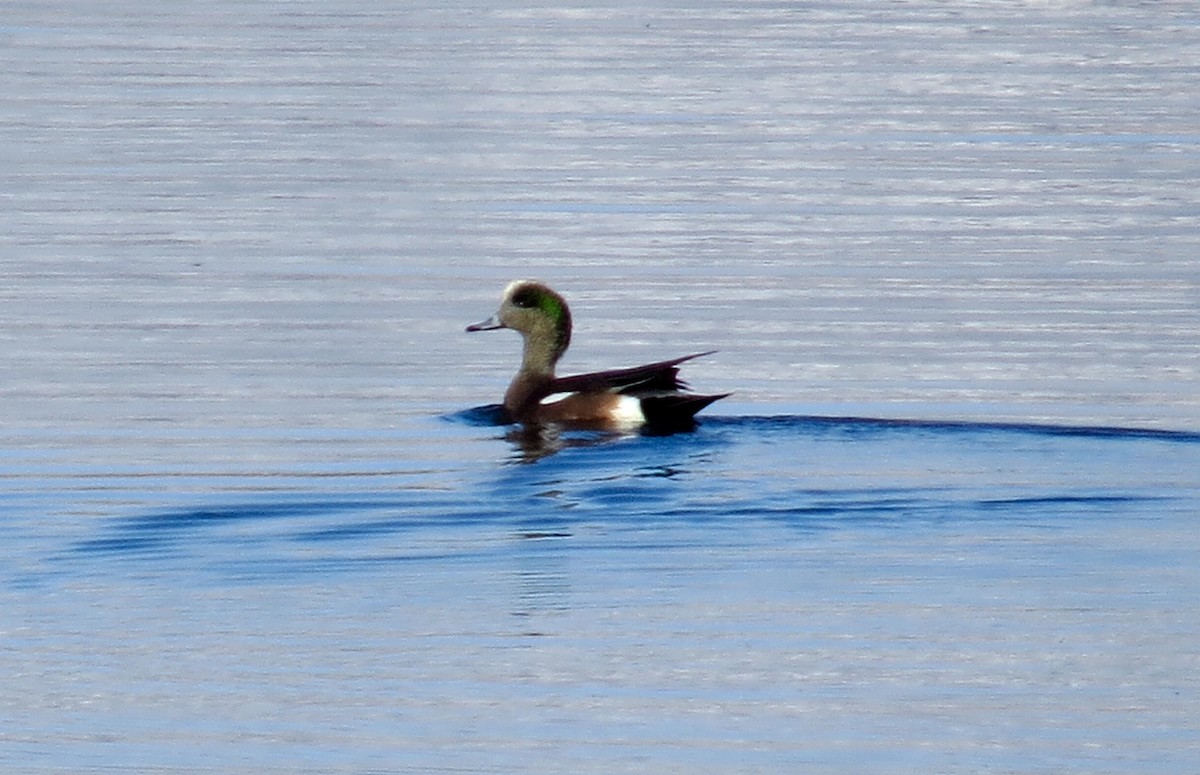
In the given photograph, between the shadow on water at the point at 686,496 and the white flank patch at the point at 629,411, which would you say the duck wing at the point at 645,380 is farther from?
the shadow on water at the point at 686,496

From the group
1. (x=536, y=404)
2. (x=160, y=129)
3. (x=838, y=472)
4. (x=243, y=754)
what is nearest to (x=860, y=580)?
(x=838, y=472)

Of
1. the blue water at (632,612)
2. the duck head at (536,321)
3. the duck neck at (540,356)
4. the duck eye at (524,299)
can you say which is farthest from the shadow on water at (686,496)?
the duck eye at (524,299)

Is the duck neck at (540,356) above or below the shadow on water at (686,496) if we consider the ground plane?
above

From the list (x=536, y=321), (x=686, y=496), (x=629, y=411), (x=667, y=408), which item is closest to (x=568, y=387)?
(x=629, y=411)

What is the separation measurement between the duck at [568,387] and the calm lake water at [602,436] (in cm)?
19

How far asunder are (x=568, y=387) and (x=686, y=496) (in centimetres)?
208

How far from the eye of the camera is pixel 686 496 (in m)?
9.65

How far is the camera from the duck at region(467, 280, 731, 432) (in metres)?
11.2

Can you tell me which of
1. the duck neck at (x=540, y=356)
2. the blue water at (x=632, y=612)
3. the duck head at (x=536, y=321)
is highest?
the duck head at (x=536, y=321)

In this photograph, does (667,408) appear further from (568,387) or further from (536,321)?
(536,321)

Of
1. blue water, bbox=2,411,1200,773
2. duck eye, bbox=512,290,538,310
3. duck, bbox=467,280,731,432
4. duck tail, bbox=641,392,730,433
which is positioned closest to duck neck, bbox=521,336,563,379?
duck, bbox=467,280,731,432

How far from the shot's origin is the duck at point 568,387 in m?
11.2

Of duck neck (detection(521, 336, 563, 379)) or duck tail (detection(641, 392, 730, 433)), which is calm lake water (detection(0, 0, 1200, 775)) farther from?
duck neck (detection(521, 336, 563, 379))

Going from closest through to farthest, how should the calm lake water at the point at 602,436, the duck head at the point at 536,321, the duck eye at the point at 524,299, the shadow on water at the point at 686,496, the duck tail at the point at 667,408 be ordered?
the calm lake water at the point at 602,436 → the shadow on water at the point at 686,496 → the duck tail at the point at 667,408 → the duck head at the point at 536,321 → the duck eye at the point at 524,299
